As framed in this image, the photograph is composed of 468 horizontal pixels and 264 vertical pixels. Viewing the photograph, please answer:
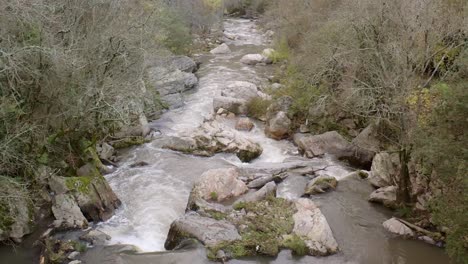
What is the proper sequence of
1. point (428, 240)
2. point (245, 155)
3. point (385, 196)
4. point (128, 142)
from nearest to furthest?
point (428, 240) < point (385, 196) < point (245, 155) < point (128, 142)

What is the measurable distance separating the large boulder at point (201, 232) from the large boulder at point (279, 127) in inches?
402

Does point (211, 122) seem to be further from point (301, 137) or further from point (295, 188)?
point (295, 188)

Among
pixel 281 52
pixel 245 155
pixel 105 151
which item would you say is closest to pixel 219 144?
pixel 245 155

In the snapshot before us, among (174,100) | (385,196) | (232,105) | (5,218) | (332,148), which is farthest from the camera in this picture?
(174,100)

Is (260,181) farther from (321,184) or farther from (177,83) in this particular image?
(177,83)

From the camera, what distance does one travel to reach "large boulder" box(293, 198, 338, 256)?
48.0ft

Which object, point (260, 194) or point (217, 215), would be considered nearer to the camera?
point (217, 215)

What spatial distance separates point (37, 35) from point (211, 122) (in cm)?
1230

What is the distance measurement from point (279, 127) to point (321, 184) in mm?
6603

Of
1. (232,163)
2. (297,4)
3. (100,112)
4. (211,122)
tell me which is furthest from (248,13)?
(100,112)

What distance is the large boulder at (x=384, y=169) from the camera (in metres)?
18.4

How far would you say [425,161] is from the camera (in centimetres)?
1392

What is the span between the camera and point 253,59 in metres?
38.3

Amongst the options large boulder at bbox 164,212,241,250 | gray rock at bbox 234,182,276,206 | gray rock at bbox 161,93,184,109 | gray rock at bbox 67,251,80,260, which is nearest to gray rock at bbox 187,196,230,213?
gray rock at bbox 234,182,276,206
